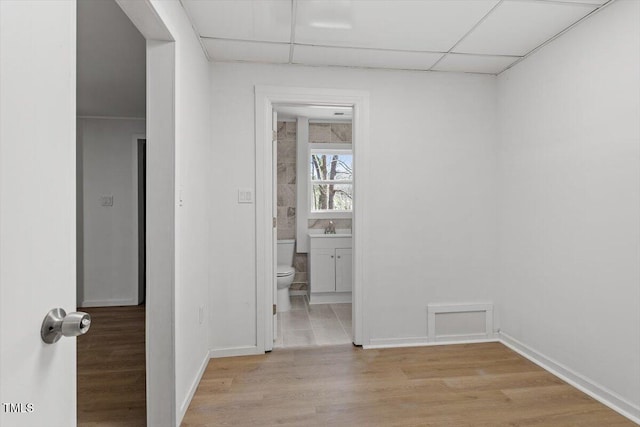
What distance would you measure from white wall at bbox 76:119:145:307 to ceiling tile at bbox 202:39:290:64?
227cm

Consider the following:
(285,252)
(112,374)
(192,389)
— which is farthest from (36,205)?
(285,252)

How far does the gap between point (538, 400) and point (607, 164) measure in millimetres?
1443

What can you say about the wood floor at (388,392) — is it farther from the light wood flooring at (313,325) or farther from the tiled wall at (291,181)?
the tiled wall at (291,181)

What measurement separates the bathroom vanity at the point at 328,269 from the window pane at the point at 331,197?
625 mm

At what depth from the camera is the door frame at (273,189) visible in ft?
8.50

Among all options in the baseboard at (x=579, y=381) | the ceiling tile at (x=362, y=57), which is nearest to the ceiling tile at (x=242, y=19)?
the ceiling tile at (x=362, y=57)

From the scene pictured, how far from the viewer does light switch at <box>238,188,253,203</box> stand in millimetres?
2582

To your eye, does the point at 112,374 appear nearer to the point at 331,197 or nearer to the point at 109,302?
the point at 109,302

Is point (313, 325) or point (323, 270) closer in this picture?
point (313, 325)

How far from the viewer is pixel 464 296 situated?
284cm

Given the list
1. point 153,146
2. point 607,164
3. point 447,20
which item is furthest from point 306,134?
point 607,164

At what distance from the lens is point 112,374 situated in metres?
2.30

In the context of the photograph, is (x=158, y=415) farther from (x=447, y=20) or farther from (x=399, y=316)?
(x=447, y=20)

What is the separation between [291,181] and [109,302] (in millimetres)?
2703
